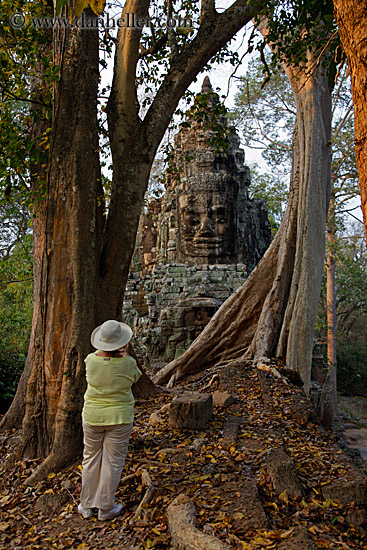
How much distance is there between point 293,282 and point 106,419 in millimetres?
4595

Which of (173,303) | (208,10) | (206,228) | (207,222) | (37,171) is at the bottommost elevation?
(173,303)

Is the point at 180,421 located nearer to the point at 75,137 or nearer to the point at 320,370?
the point at 75,137

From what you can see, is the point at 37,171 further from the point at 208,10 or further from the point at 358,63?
the point at 358,63

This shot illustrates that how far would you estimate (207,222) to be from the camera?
12.7 m

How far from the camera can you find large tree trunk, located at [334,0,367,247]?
1417 mm

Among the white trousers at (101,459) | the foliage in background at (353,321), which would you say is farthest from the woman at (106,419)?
the foliage in background at (353,321)

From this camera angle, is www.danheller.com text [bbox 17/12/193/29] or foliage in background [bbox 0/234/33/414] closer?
www.danheller.com text [bbox 17/12/193/29]

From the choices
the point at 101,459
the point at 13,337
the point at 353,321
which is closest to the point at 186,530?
the point at 101,459

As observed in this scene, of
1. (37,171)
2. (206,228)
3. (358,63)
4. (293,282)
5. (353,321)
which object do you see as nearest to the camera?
(358,63)

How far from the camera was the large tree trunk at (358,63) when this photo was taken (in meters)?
1.42

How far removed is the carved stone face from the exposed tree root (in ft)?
33.8

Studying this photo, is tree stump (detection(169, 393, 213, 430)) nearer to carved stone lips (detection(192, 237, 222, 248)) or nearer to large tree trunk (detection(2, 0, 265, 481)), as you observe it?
large tree trunk (detection(2, 0, 265, 481))

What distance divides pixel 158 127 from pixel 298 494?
10.3ft

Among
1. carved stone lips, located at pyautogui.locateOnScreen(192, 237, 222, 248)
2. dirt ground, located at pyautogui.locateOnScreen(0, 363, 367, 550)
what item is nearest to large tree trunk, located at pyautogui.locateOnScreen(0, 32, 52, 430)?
dirt ground, located at pyautogui.locateOnScreen(0, 363, 367, 550)
